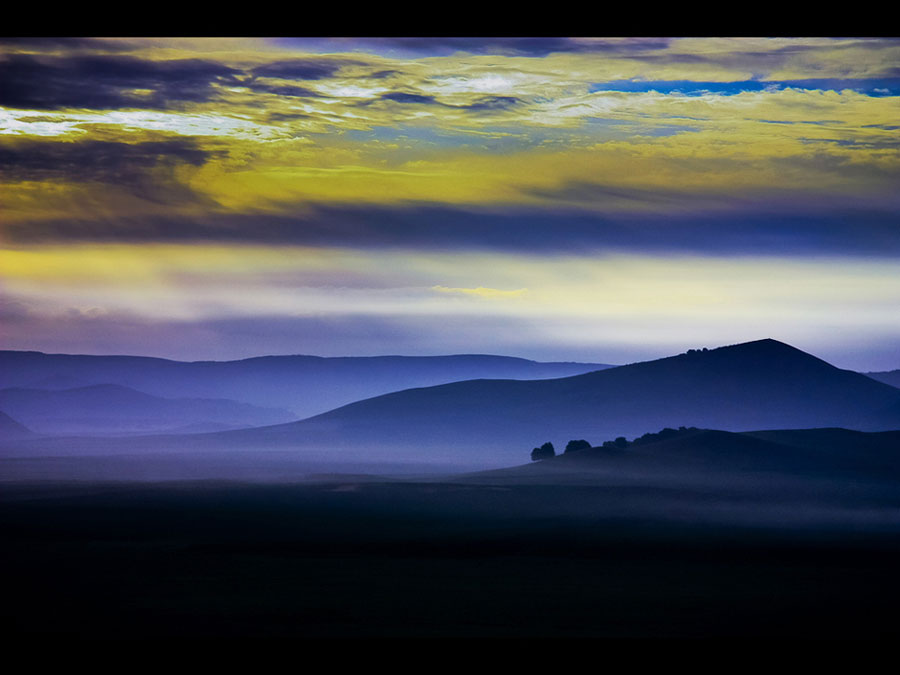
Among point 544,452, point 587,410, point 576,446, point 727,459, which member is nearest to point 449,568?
point 727,459

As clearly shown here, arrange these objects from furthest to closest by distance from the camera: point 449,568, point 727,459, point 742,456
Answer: point 742,456 < point 727,459 < point 449,568

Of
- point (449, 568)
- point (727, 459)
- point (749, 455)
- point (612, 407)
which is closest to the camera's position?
point (449, 568)

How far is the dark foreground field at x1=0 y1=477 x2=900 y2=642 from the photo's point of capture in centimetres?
922

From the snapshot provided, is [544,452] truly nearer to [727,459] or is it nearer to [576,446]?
[576,446]

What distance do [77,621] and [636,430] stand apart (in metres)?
86.2

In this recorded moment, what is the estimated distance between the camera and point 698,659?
16.1ft

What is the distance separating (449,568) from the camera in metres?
14.3

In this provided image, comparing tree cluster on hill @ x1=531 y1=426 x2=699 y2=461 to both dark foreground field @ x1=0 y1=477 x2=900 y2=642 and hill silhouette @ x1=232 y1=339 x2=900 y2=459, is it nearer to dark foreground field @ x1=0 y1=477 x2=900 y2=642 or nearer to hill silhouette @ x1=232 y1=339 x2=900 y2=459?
dark foreground field @ x1=0 y1=477 x2=900 y2=642

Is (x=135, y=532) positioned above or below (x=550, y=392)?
below

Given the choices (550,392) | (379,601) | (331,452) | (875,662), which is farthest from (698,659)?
(550,392)

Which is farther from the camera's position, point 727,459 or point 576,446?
point 576,446

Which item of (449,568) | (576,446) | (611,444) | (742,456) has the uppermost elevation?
(611,444)

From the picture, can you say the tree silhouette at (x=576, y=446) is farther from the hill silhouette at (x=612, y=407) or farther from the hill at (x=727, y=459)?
the hill silhouette at (x=612, y=407)
